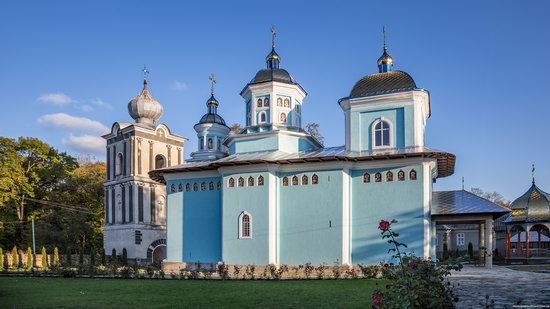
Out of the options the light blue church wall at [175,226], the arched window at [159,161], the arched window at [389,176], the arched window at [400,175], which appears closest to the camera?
the arched window at [400,175]

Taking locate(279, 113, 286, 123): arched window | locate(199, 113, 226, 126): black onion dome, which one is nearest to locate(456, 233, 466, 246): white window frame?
locate(199, 113, 226, 126): black onion dome

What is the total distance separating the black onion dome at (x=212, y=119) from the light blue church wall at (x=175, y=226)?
5.42 meters

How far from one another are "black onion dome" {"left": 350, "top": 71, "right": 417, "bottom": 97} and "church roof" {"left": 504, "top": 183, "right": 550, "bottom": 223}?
13012mm

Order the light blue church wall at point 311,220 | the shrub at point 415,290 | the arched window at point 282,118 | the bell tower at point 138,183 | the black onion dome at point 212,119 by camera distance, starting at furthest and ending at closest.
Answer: the bell tower at point 138,183 < the black onion dome at point 212,119 < the arched window at point 282,118 < the light blue church wall at point 311,220 < the shrub at point 415,290

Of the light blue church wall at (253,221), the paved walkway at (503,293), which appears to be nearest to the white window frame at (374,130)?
the light blue church wall at (253,221)

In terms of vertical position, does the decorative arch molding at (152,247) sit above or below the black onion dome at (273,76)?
below

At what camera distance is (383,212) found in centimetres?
2031

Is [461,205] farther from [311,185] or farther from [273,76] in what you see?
[273,76]

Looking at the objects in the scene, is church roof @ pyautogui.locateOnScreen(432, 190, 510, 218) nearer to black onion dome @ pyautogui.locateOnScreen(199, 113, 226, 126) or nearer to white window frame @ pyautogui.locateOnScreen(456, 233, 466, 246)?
black onion dome @ pyautogui.locateOnScreen(199, 113, 226, 126)

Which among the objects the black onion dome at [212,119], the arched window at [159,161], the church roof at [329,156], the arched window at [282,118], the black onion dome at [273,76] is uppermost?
the black onion dome at [273,76]

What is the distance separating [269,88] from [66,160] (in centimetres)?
2206

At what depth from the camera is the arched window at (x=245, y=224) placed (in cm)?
2158

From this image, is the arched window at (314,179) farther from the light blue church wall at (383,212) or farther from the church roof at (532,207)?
the church roof at (532,207)

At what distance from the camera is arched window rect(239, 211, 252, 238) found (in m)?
21.6
